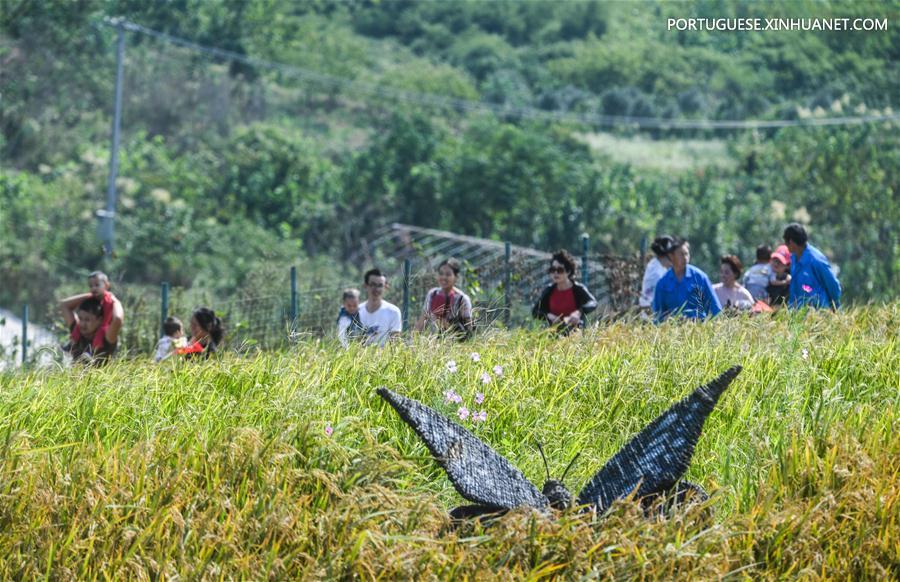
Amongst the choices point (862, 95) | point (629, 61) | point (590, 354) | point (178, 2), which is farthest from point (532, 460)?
point (629, 61)

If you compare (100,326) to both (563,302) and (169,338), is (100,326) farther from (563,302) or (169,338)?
(563,302)

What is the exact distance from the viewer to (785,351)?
737 cm

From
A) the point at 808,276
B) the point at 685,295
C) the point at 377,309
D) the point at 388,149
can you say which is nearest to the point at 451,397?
the point at 377,309

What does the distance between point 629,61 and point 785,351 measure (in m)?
55.9

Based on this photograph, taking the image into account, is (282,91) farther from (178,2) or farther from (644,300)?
(644,300)

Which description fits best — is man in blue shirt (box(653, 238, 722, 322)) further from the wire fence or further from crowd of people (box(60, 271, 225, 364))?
crowd of people (box(60, 271, 225, 364))

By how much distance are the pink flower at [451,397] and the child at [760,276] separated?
18.0 feet

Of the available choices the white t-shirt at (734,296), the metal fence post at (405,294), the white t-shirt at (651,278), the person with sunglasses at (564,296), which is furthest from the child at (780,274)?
the metal fence post at (405,294)

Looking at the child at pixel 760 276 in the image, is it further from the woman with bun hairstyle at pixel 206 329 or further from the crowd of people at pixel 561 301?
the woman with bun hairstyle at pixel 206 329

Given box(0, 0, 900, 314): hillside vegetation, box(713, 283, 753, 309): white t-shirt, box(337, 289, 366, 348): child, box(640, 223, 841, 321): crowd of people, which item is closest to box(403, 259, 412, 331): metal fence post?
box(337, 289, 366, 348): child

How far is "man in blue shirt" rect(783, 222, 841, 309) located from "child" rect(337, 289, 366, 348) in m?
3.03

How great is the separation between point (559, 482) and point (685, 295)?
13.6ft

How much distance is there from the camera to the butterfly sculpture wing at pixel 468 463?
5.10 meters

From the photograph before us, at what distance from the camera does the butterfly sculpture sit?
16.8 feet
